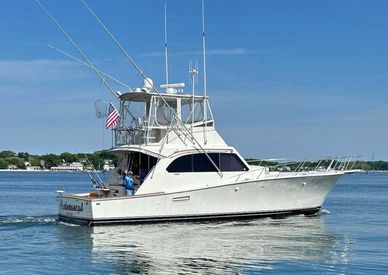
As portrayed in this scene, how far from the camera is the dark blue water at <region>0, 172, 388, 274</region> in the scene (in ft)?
54.0

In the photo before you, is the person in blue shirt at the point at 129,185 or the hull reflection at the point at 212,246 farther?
the person in blue shirt at the point at 129,185

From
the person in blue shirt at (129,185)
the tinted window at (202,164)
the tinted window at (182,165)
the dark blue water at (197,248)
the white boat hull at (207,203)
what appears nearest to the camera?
the dark blue water at (197,248)

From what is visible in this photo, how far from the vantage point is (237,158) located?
25219mm

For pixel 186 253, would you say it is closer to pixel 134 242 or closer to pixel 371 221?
pixel 134 242

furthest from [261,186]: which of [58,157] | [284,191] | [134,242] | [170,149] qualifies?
[58,157]

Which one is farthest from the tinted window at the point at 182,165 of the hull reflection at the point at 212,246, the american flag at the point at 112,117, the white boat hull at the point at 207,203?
the american flag at the point at 112,117

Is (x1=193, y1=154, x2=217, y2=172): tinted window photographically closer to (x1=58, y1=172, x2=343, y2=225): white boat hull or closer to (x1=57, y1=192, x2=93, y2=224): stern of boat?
(x1=58, y1=172, x2=343, y2=225): white boat hull

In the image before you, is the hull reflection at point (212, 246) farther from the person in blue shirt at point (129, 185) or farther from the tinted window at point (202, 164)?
the tinted window at point (202, 164)

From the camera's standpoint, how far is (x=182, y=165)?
24000 mm

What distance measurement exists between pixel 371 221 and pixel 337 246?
31.2 feet

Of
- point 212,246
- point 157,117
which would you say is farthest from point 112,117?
point 212,246

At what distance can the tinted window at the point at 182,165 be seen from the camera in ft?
78.1

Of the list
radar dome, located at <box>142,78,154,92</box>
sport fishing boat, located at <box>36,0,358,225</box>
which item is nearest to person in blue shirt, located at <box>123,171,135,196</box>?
sport fishing boat, located at <box>36,0,358,225</box>

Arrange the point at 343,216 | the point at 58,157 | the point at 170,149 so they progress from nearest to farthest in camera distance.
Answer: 1. the point at 170,149
2. the point at 343,216
3. the point at 58,157
